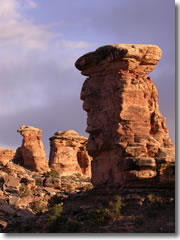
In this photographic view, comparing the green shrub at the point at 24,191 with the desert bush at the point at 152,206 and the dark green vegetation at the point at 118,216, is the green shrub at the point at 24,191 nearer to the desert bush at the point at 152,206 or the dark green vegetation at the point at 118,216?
the dark green vegetation at the point at 118,216

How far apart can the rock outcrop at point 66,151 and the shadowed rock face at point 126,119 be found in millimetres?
28106

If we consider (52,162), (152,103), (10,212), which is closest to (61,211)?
(10,212)

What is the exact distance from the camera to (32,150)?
56.2 metres

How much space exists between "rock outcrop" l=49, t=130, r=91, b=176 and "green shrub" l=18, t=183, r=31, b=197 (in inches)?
599

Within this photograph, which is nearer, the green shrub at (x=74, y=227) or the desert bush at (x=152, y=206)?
the green shrub at (x=74, y=227)

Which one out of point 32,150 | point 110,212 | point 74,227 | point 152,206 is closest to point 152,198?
point 152,206

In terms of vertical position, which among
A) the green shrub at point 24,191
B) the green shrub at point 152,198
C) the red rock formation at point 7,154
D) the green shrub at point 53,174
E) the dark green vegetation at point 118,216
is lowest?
the dark green vegetation at point 118,216

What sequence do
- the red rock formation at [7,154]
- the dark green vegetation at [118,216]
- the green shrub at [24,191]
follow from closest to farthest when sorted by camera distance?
the dark green vegetation at [118,216], the green shrub at [24,191], the red rock formation at [7,154]

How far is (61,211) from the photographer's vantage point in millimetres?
26500

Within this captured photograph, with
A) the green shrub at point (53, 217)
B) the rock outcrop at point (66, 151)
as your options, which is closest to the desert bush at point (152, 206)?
the green shrub at point (53, 217)

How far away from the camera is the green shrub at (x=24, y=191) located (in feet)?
131

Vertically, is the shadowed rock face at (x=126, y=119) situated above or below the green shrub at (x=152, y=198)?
above

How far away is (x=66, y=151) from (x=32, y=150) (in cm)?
421

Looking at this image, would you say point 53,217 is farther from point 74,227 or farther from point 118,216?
point 118,216
